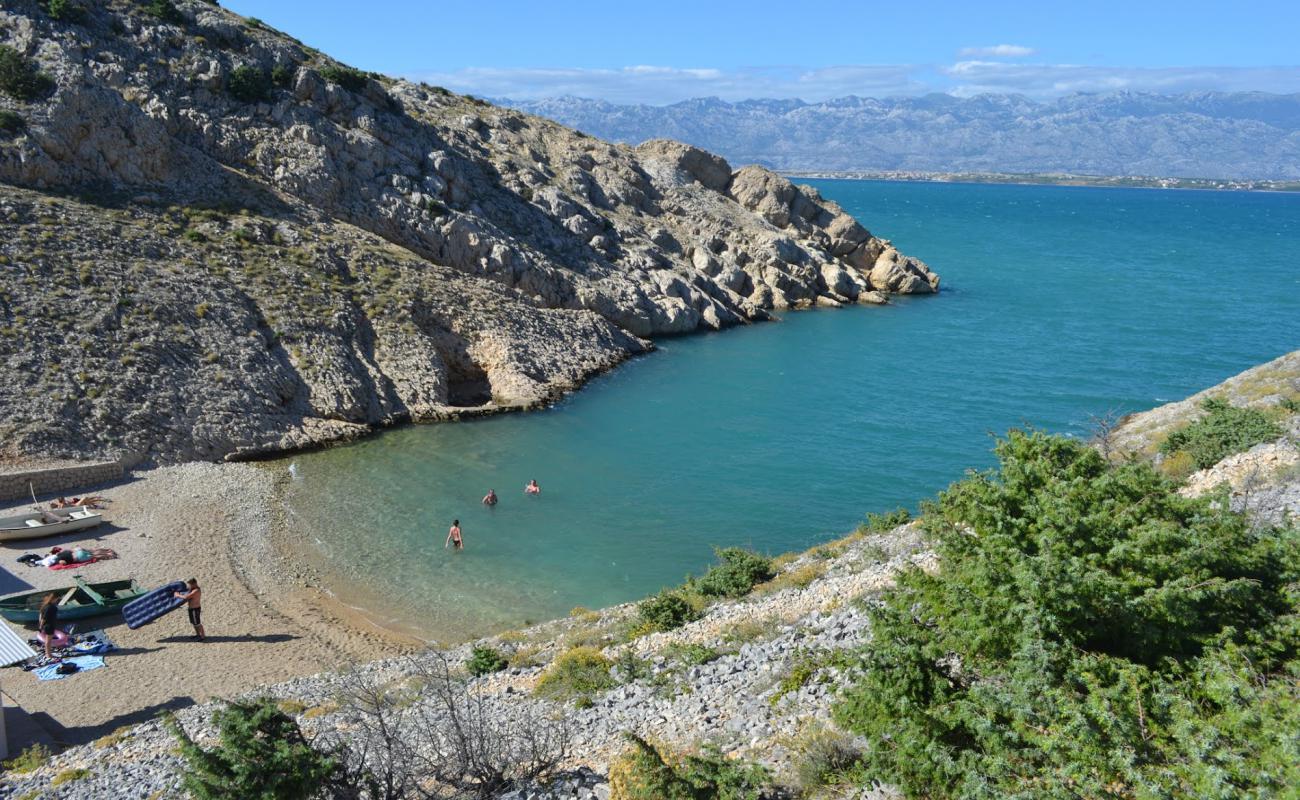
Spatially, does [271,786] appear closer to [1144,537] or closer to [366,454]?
[1144,537]

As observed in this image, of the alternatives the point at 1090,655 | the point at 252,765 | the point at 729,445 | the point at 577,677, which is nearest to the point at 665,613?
the point at 577,677

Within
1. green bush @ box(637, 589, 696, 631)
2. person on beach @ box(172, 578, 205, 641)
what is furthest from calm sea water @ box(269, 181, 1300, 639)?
green bush @ box(637, 589, 696, 631)

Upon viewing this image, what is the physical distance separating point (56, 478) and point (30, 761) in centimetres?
1829

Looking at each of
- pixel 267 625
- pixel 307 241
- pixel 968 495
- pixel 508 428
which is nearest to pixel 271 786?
pixel 968 495

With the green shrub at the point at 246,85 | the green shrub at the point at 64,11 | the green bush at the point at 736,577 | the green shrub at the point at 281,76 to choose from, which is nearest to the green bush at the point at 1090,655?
the green bush at the point at 736,577

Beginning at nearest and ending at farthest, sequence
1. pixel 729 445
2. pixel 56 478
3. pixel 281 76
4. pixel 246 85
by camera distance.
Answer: pixel 56 478
pixel 729 445
pixel 246 85
pixel 281 76

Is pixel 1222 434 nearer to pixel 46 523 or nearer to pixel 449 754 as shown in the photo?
pixel 449 754

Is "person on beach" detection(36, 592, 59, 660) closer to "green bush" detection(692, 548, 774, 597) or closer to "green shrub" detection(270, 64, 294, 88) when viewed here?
"green bush" detection(692, 548, 774, 597)

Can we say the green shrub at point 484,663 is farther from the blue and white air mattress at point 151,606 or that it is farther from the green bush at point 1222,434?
the green bush at point 1222,434

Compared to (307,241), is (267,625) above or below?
below

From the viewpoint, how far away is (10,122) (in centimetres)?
4022

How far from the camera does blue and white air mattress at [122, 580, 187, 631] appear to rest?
904 inches

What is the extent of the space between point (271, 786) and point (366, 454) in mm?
27917

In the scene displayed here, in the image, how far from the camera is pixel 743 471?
1455 inches
